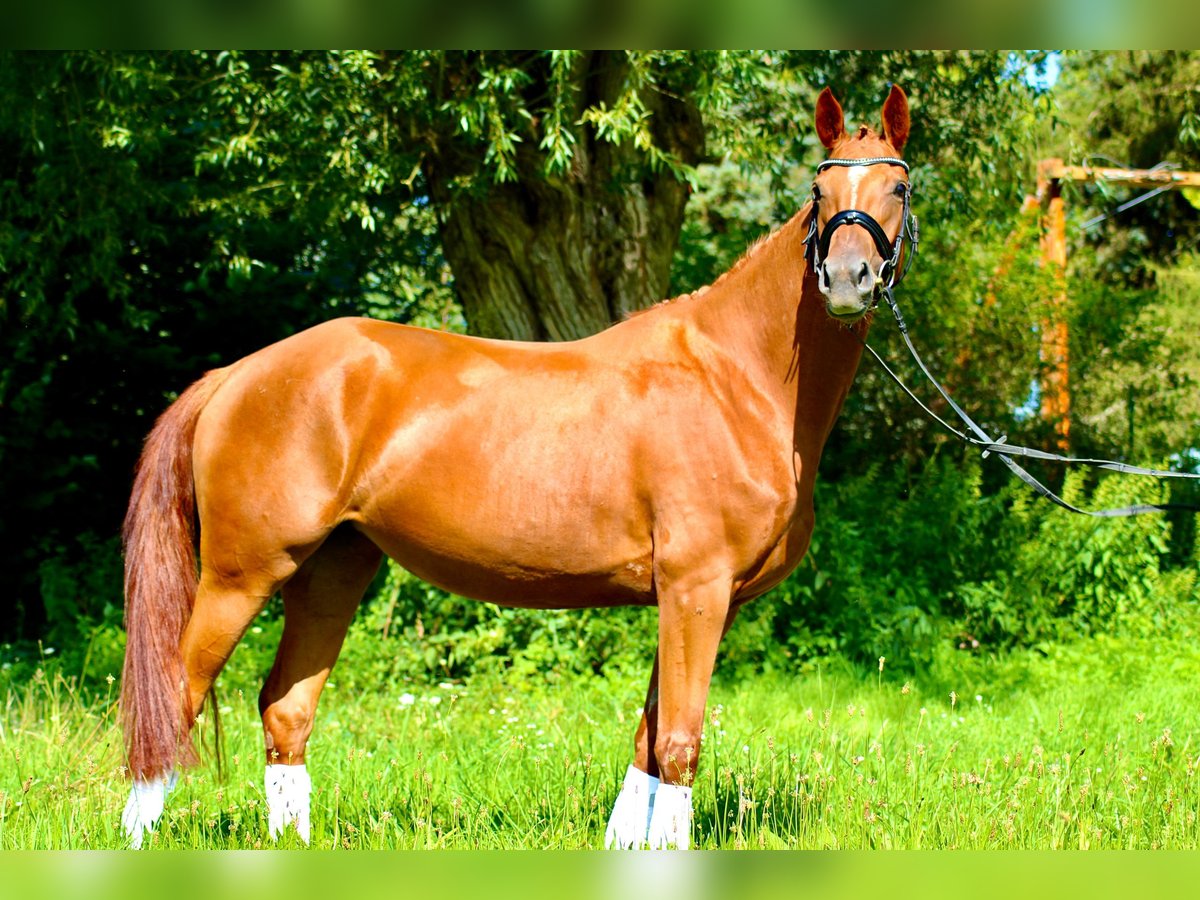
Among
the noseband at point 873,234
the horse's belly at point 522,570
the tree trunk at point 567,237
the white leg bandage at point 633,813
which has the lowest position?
the white leg bandage at point 633,813

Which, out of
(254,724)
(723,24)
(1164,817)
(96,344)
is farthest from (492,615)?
(723,24)

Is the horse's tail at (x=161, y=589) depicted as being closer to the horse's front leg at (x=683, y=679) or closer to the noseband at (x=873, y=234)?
the horse's front leg at (x=683, y=679)

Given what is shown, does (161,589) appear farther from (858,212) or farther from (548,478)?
(858,212)

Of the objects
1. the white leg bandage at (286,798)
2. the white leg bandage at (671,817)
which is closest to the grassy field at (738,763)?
the white leg bandage at (286,798)

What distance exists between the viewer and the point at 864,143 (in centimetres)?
364

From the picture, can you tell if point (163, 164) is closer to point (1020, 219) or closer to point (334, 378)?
point (334, 378)

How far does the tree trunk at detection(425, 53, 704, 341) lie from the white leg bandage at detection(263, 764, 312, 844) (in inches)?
165

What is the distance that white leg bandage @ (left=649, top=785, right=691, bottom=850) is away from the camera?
361cm

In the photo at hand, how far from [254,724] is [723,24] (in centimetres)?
529

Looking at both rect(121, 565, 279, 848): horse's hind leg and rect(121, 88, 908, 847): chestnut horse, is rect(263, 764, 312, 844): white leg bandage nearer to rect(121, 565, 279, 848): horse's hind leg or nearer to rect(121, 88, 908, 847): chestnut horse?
rect(121, 88, 908, 847): chestnut horse

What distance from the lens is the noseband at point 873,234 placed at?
3.44m

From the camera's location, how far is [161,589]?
4035mm

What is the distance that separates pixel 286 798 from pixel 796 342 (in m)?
2.52

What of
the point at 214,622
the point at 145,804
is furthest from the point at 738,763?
the point at 145,804
